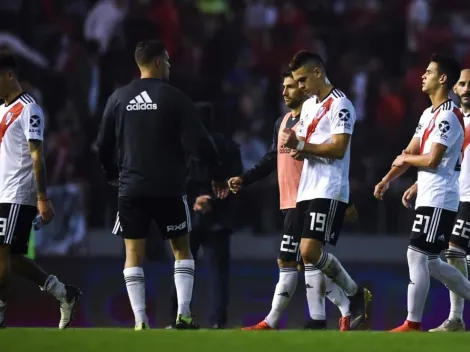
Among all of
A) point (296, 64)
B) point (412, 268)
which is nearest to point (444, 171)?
point (412, 268)

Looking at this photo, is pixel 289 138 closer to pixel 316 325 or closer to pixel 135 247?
pixel 135 247

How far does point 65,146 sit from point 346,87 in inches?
165

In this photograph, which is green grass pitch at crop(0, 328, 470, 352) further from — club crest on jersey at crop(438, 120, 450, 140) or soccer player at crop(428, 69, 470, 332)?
soccer player at crop(428, 69, 470, 332)

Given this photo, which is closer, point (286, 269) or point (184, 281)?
point (184, 281)

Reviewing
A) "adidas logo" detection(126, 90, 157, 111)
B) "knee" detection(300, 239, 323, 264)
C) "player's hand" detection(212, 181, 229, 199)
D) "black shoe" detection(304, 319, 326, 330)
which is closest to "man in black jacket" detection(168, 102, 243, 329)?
"black shoe" detection(304, 319, 326, 330)

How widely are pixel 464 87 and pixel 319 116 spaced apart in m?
1.59

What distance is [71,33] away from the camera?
1992cm

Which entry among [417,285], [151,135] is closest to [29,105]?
[151,135]

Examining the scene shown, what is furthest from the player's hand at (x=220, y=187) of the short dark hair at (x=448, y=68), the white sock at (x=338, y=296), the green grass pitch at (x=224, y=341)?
the short dark hair at (x=448, y=68)

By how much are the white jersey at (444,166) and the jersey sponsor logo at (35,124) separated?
9.81 ft

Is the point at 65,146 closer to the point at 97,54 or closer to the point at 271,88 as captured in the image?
the point at 97,54

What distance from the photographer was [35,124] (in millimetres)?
10555

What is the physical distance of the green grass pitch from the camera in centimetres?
799

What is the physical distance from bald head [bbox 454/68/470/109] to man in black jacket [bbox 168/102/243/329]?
8.44ft
